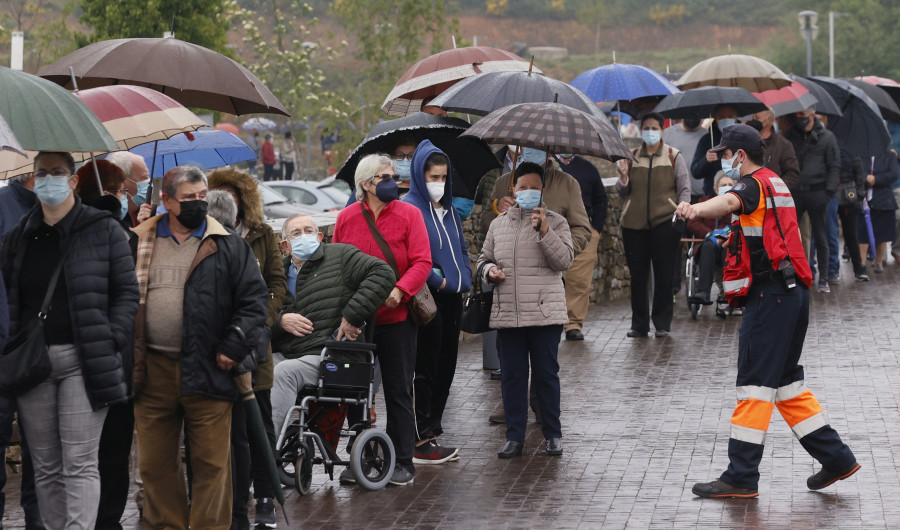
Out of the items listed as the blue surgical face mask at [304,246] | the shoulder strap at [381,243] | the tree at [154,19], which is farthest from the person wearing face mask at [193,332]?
the tree at [154,19]

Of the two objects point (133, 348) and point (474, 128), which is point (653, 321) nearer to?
point (474, 128)

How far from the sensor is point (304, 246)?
26.4 ft

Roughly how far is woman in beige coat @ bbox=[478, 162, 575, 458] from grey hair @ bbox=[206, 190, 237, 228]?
2.05 m

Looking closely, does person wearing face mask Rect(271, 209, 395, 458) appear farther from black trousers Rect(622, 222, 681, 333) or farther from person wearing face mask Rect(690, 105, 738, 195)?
person wearing face mask Rect(690, 105, 738, 195)

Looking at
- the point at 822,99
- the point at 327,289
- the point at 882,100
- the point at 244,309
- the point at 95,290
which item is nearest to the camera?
the point at 95,290

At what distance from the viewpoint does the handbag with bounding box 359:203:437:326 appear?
8.05 m

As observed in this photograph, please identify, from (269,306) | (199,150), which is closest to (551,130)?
(269,306)

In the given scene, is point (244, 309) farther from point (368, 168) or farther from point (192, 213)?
point (368, 168)

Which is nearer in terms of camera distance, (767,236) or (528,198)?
(767,236)

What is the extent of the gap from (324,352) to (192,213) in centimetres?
148

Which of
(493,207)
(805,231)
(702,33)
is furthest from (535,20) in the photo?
(493,207)

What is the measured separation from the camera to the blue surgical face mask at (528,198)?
8.62 metres

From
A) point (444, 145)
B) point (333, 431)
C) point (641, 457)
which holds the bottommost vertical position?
point (641, 457)

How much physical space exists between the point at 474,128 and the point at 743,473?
2.68 metres
